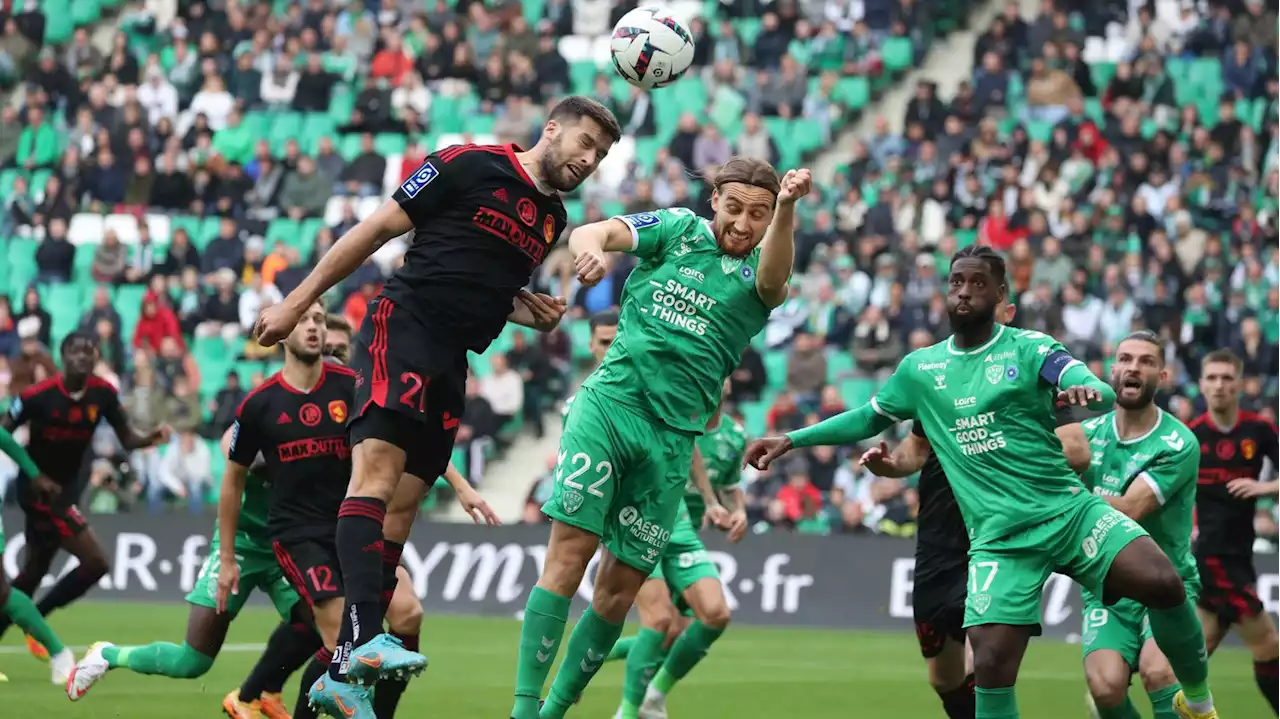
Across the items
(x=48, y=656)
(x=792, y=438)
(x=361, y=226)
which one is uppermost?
(x=361, y=226)

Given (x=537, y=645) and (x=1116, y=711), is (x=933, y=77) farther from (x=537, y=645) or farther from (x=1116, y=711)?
(x=537, y=645)

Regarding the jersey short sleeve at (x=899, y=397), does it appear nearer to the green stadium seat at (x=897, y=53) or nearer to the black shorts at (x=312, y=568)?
the black shorts at (x=312, y=568)

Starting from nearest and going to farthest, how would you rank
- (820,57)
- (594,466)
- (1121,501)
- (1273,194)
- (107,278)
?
(594,466)
(1121,501)
(1273,194)
(107,278)
(820,57)

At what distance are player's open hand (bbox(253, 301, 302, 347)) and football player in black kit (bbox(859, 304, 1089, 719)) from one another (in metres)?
3.21

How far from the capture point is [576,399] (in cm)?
919

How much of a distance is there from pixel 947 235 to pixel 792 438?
1547 cm

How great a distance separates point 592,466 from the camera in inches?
343

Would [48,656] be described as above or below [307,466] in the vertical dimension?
below

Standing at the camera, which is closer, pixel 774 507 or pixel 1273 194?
pixel 774 507

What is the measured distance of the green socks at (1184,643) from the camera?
8.64 metres

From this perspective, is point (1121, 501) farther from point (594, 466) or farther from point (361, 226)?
point (361, 226)

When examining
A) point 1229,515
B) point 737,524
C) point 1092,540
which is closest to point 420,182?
point 1092,540

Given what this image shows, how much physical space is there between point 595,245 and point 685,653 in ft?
14.4

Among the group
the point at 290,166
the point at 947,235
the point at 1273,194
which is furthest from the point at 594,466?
the point at 290,166
